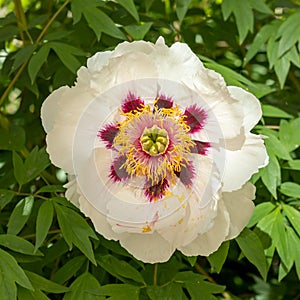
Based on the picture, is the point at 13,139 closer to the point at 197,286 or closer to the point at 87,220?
the point at 87,220

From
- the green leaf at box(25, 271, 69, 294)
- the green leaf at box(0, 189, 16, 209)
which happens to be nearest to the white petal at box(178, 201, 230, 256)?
the green leaf at box(25, 271, 69, 294)

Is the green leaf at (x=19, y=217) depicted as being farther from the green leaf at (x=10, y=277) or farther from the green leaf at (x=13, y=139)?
the green leaf at (x=13, y=139)

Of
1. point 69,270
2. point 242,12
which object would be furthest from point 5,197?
point 242,12

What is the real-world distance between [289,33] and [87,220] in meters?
0.56

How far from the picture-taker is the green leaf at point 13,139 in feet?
4.37

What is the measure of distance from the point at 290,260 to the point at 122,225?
346mm

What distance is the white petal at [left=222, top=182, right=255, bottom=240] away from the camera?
107 cm

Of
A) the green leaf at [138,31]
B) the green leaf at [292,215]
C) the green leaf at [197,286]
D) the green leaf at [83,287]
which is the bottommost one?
the green leaf at [292,215]

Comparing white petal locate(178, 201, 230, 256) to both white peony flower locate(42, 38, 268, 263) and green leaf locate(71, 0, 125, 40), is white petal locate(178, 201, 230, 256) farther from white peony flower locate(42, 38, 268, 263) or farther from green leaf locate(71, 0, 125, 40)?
green leaf locate(71, 0, 125, 40)

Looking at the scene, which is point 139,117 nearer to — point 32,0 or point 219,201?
point 219,201

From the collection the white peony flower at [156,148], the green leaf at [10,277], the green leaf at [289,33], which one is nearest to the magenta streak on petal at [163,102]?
the white peony flower at [156,148]

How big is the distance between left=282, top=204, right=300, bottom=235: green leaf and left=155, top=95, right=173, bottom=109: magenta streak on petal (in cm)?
34

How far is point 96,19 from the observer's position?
130 cm

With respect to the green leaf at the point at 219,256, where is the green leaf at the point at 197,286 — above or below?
below
